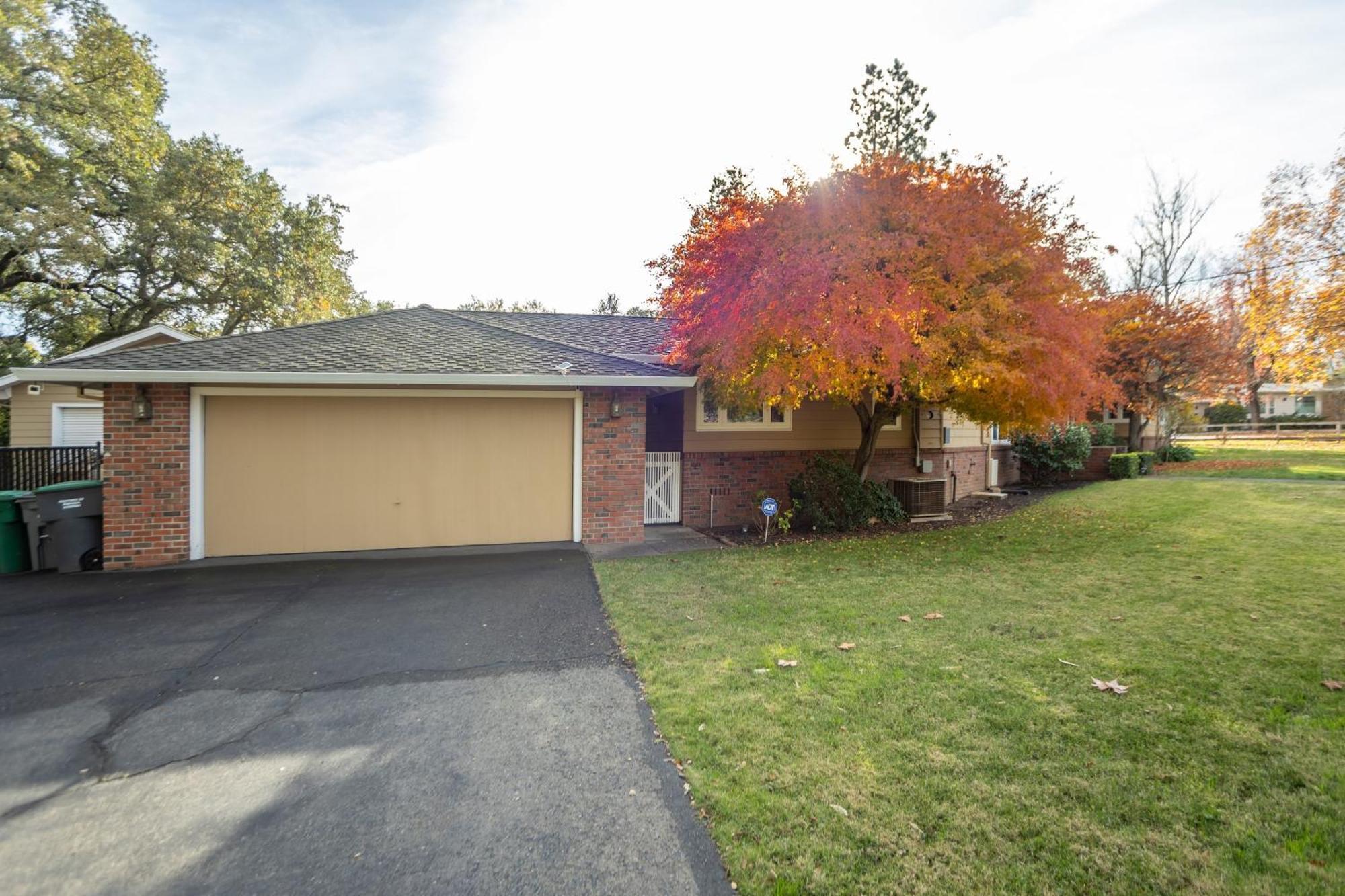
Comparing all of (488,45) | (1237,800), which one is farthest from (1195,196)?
(1237,800)

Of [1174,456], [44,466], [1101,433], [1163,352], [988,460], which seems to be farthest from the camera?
[1174,456]

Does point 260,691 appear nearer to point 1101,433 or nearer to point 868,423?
point 868,423

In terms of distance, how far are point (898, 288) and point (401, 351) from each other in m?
6.88

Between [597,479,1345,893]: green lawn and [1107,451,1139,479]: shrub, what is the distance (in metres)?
9.28

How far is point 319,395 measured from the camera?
7.95m

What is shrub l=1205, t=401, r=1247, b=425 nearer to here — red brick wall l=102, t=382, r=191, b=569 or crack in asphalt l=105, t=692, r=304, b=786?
crack in asphalt l=105, t=692, r=304, b=786

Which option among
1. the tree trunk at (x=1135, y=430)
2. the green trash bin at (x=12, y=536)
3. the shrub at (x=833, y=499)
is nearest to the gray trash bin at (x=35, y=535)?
the green trash bin at (x=12, y=536)

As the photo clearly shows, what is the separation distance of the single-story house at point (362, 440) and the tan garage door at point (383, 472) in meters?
0.02

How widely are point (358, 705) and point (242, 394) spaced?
19.1 ft

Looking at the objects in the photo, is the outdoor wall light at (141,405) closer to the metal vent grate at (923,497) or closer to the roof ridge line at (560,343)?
the roof ridge line at (560,343)

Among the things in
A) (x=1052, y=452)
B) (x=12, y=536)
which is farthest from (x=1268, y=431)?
(x=12, y=536)

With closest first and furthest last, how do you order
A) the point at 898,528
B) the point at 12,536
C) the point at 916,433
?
1. the point at 12,536
2. the point at 898,528
3. the point at 916,433

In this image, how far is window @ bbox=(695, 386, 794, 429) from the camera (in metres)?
10.2

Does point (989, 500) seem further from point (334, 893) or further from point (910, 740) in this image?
point (334, 893)
